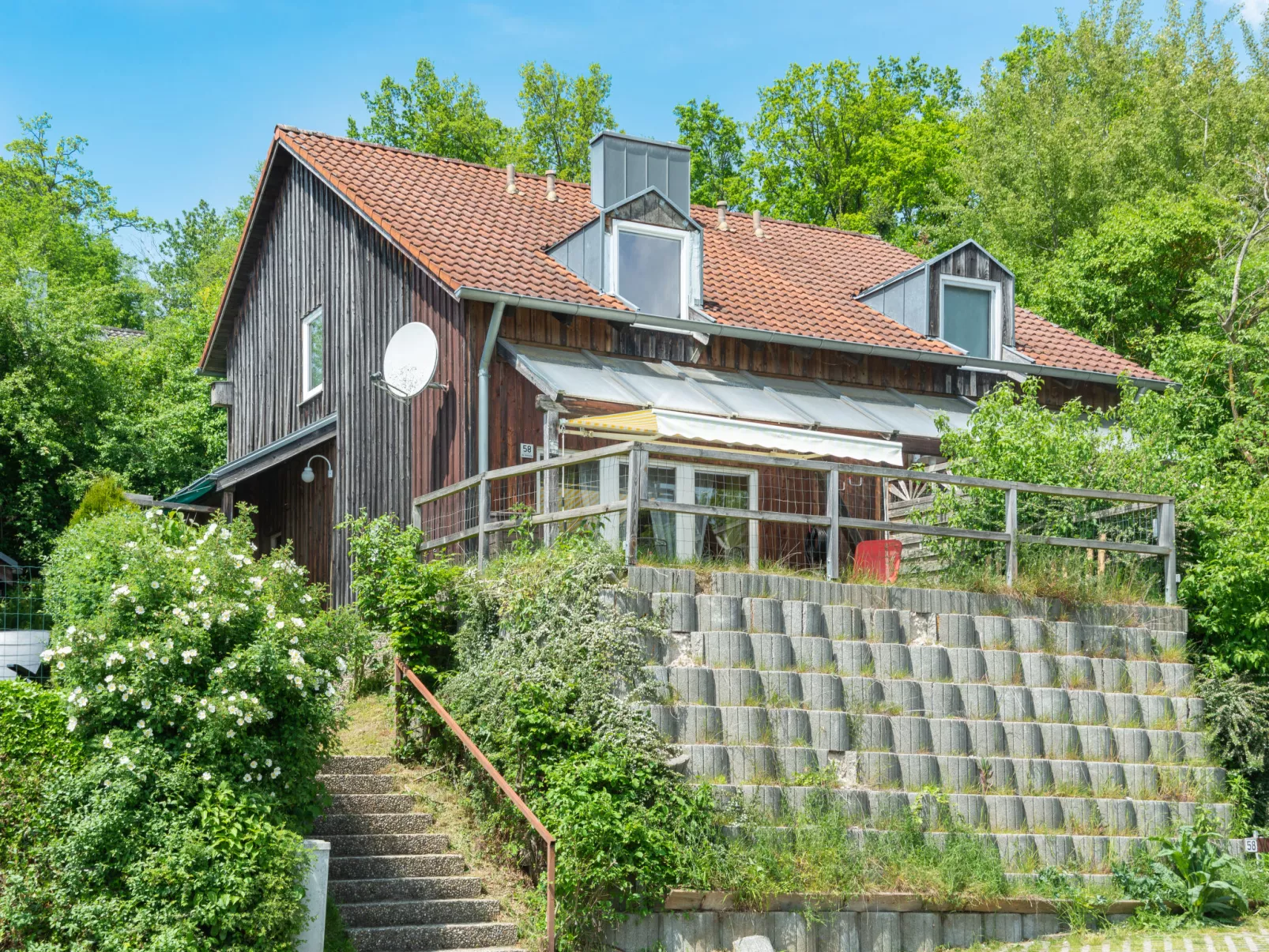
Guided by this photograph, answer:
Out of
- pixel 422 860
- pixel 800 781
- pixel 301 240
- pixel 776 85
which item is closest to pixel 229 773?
pixel 422 860

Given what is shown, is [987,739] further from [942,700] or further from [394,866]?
[394,866]

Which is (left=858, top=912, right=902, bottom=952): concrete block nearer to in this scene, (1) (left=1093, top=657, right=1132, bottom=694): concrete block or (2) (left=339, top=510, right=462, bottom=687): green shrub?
(1) (left=1093, top=657, right=1132, bottom=694): concrete block

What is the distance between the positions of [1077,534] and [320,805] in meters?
8.40

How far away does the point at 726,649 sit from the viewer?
11.3m

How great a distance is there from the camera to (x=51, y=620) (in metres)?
14.1

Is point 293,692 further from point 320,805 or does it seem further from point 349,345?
point 349,345

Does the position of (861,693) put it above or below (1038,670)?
below

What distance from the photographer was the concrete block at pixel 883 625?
40.0 feet

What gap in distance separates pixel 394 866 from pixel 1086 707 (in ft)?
21.6

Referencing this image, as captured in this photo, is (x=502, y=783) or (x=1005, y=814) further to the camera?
(x=1005, y=814)

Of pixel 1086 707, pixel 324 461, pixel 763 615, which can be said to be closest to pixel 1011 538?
pixel 1086 707

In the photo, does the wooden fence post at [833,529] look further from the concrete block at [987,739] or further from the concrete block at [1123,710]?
the concrete block at [1123,710]

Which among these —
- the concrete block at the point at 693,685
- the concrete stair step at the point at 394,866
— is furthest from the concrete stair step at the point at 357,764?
the concrete block at the point at 693,685

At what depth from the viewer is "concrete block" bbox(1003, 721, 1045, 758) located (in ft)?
40.5
